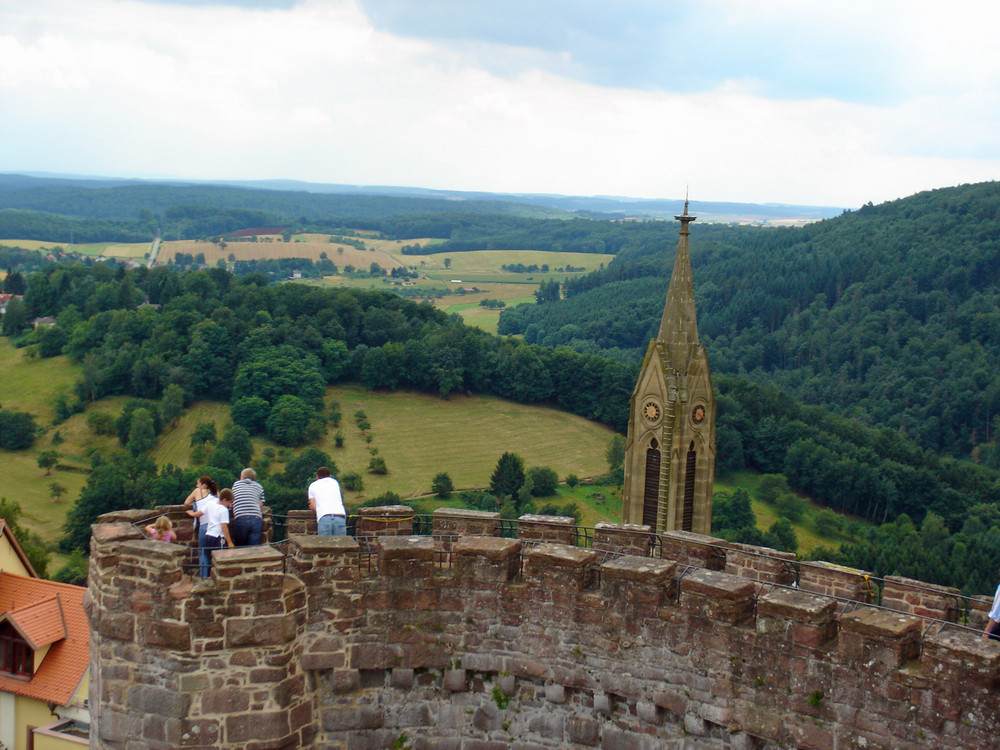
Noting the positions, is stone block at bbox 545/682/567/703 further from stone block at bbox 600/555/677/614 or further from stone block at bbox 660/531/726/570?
stone block at bbox 660/531/726/570

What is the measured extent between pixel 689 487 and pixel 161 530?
32216 mm

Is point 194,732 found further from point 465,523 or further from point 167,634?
point 465,523

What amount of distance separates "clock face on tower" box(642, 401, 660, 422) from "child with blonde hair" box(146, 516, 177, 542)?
31048 mm

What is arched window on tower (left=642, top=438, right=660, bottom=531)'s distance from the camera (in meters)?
40.3

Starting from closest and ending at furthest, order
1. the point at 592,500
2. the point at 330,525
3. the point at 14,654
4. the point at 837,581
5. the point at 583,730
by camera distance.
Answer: the point at 583,730
the point at 837,581
the point at 330,525
the point at 14,654
the point at 592,500

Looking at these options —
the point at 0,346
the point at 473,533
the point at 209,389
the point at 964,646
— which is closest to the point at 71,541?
the point at 209,389

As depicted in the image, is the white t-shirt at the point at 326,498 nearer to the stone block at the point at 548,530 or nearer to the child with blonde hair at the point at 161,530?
the child with blonde hair at the point at 161,530

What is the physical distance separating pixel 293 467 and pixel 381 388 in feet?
98.7

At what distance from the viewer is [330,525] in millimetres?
11844

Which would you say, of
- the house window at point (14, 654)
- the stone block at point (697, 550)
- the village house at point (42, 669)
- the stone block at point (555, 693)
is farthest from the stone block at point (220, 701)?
the house window at point (14, 654)

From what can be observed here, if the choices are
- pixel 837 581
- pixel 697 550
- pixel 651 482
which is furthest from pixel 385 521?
pixel 651 482

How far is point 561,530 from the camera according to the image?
39.9 ft

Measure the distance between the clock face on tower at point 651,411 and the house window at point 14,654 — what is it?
2401cm

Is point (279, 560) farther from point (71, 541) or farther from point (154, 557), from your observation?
point (71, 541)
